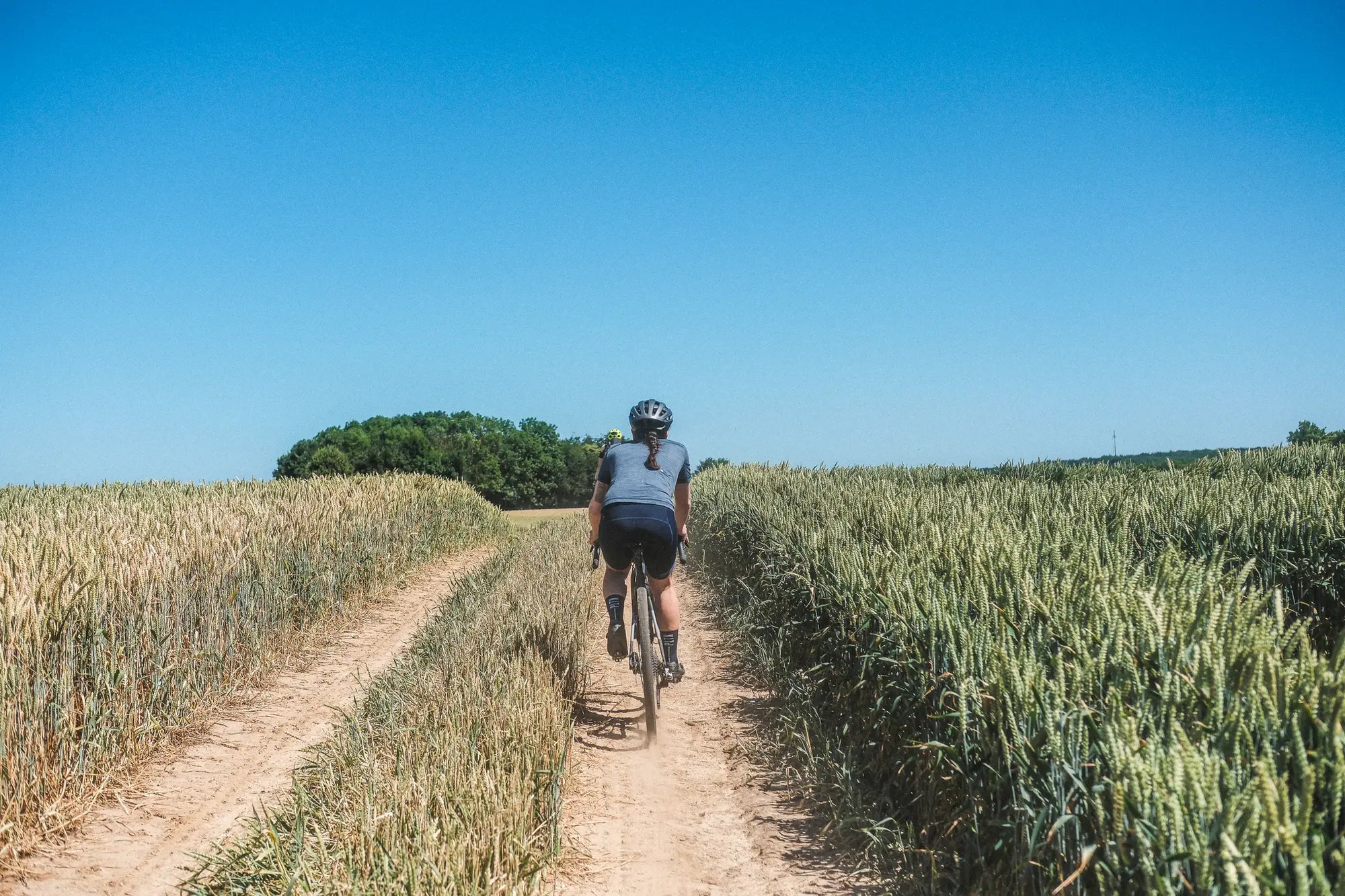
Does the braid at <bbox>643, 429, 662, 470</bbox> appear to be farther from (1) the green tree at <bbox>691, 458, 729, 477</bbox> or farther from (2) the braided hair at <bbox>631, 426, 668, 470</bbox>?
(1) the green tree at <bbox>691, 458, 729, 477</bbox>

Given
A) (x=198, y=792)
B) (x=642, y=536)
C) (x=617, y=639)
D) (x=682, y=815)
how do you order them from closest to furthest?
(x=682, y=815) → (x=198, y=792) → (x=642, y=536) → (x=617, y=639)

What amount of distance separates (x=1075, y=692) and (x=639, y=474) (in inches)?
145

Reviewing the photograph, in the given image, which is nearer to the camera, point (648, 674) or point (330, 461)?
point (648, 674)

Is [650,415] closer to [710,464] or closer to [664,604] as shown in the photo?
[664,604]

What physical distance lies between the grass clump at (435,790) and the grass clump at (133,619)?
1160mm

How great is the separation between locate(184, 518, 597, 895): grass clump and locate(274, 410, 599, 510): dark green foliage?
165 feet

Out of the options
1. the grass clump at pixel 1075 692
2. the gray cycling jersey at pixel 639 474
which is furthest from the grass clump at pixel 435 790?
the grass clump at pixel 1075 692

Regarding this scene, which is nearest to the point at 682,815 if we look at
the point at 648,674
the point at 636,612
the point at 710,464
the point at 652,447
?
the point at 648,674

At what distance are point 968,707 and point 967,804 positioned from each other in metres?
0.39

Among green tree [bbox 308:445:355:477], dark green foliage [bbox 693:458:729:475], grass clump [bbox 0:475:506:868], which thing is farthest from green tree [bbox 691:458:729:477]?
green tree [bbox 308:445:355:477]

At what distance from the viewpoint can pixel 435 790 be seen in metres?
3.65

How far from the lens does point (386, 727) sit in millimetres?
4898

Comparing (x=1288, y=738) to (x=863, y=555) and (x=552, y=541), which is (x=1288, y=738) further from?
(x=552, y=541)

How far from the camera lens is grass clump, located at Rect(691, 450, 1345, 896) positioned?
2037 millimetres
